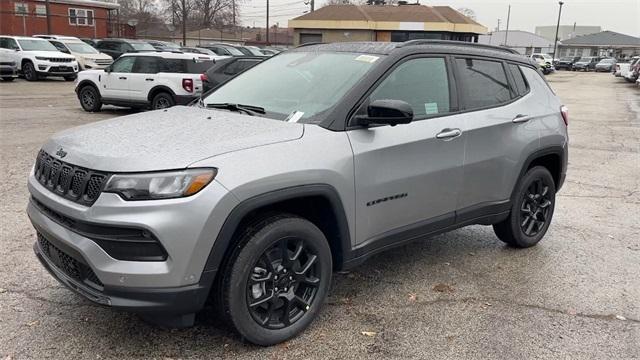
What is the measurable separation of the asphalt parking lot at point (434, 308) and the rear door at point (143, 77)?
7.45m

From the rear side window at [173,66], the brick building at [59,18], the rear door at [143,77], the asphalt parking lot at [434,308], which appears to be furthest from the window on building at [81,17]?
the asphalt parking lot at [434,308]

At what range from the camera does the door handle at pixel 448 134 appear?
13.0 ft

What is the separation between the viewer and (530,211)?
16.7 ft

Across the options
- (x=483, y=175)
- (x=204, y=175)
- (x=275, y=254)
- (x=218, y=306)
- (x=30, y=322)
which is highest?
(x=204, y=175)

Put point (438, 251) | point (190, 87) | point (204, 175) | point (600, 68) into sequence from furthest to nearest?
point (600, 68), point (190, 87), point (438, 251), point (204, 175)

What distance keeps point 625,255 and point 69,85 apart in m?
22.3

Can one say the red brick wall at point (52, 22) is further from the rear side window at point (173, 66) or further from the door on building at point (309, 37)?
the rear side window at point (173, 66)

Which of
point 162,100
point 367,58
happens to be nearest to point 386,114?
point 367,58

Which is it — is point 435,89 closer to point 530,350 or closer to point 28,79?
point 530,350

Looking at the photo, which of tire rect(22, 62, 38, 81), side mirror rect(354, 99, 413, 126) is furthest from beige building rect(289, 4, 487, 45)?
side mirror rect(354, 99, 413, 126)

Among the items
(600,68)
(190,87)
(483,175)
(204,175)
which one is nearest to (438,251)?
(483,175)

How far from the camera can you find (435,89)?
4.14m

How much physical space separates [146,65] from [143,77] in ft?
1.03

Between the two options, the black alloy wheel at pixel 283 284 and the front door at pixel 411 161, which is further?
the front door at pixel 411 161
